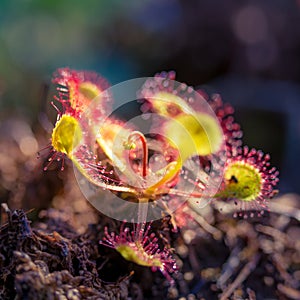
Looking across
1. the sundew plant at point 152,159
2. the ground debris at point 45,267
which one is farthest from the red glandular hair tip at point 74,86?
the ground debris at point 45,267

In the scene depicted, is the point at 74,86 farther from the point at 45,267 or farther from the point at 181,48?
the point at 181,48

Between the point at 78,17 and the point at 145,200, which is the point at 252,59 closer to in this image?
the point at 78,17

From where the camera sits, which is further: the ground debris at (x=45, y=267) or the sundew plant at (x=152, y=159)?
the sundew plant at (x=152, y=159)

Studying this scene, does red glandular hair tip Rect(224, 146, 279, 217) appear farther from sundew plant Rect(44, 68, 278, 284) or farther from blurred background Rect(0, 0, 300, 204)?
blurred background Rect(0, 0, 300, 204)

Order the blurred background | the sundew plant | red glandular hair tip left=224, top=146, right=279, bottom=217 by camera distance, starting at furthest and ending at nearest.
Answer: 1. the blurred background
2. red glandular hair tip left=224, top=146, right=279, bottom=217
3. the sundew plant

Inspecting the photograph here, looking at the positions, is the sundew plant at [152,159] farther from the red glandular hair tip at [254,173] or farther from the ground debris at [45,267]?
the ground debris at [45,267]

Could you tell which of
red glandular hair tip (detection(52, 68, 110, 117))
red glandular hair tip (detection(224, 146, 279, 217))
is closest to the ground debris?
red glandular hair tip (detection(52, 68, 110, 117))
